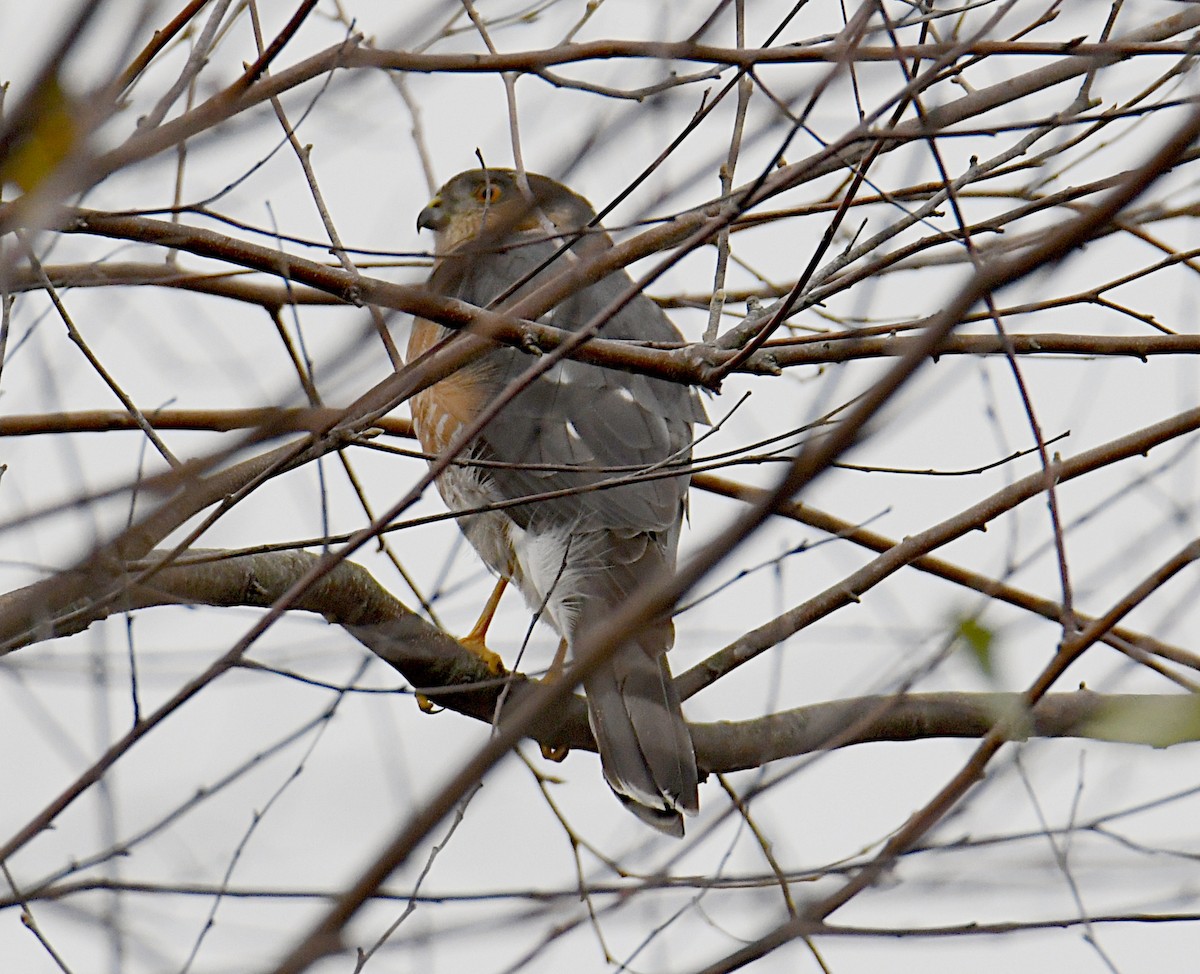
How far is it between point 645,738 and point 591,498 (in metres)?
0.76

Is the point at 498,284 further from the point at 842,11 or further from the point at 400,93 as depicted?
the point at 842,11

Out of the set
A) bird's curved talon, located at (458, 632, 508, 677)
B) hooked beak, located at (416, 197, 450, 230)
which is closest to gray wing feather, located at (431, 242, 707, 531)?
bird's curved talon, located at (458, 632, 508, 677)

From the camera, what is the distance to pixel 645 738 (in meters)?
3.36

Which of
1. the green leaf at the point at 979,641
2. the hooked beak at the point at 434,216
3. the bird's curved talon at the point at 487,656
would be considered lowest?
the green leaf at the point at 979,641

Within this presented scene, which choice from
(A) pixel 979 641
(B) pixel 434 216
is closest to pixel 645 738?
(A) pixel 979 641

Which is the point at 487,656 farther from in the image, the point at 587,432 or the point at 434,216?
the point at 434,216

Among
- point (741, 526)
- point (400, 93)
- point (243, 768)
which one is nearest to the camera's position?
point (741, 526)

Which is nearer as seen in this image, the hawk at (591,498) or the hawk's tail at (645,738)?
the hawk's tail at (645,738)

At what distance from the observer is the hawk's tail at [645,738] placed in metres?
3.28

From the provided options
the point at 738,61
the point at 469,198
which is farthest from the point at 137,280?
the point at 469,198

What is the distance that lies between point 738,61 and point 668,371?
548 mm

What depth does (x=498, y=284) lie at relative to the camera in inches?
179

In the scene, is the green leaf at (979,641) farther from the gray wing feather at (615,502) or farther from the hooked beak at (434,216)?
the hooked beak at (434,216)

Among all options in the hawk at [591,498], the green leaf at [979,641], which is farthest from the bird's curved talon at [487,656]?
the green leaf at [979,641]
